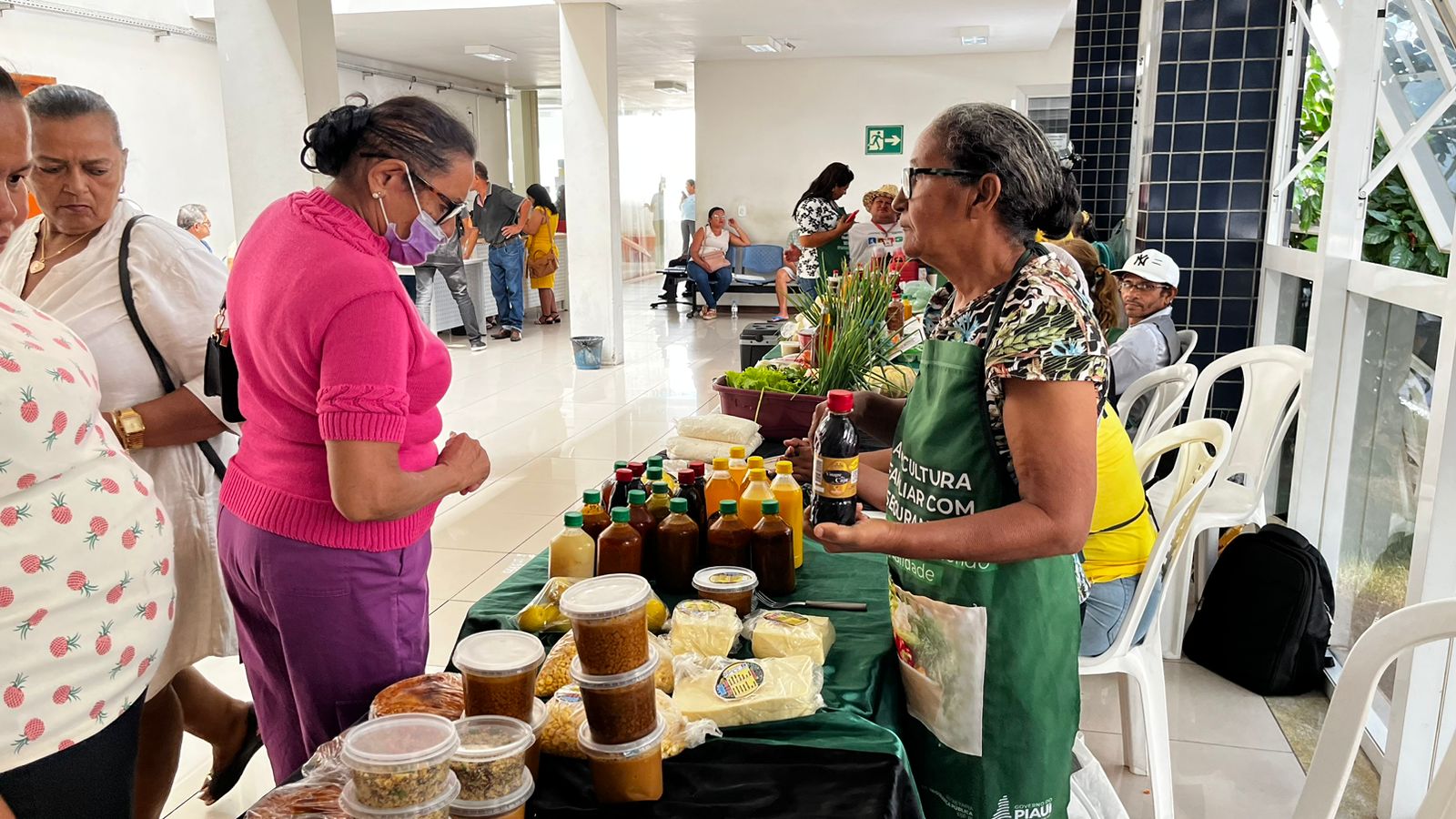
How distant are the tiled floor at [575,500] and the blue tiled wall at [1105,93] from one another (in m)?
3.65

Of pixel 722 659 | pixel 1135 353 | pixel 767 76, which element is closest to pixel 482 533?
pixel 1135 353

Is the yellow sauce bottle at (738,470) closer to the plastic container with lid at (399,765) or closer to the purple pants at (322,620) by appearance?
the purple pants at (322,620)

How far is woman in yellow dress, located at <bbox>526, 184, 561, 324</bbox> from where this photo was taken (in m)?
11.7

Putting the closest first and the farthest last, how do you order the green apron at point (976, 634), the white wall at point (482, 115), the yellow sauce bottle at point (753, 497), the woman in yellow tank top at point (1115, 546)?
the green apron at point (976, 634)
the yellow sauce bottle at point (753, 497)
the woman in yellow tank top at point (1115, 546)
the white wall at point (482, 115)

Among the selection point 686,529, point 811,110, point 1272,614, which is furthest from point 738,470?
point 811,110

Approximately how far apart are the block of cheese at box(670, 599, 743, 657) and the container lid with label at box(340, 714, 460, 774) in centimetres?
62

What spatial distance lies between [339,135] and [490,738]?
3.40 ft

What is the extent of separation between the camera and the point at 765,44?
460 inches

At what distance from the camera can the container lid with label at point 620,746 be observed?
3.96 ft

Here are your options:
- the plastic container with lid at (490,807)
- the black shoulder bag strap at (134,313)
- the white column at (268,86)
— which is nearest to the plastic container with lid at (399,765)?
the plastic container with lid at (490,807)

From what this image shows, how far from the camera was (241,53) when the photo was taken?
6090mm

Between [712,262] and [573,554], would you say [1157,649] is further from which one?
[712,262]

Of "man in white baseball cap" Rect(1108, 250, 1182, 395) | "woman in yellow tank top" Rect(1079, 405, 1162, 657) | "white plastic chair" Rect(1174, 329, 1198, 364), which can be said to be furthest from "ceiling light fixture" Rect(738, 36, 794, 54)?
"woman in yellow tank top" Rect(1079, 405, 1162, 657)

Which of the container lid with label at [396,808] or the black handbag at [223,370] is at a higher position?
the black handbag at [223,370]
